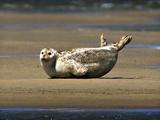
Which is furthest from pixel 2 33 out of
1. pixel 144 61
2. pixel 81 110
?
pixel 81 110

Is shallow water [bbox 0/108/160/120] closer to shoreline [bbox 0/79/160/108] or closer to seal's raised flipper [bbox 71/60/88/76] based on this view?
shoreline [bbox 0/79/160/108]

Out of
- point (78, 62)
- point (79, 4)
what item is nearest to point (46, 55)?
point (78, 62)

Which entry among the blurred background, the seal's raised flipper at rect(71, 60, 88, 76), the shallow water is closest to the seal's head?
the seal's raised flipper at rect(71, 60, 88, 76)

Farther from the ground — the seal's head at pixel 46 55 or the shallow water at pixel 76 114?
the seal's head at pixel 46 55

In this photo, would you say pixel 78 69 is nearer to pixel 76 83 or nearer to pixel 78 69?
pixel 78 69

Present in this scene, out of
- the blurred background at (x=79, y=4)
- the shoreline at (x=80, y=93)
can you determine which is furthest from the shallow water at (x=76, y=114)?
the blurred background at (x=79, y=4)

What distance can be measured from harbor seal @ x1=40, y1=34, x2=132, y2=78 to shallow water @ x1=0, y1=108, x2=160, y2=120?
1.92 m

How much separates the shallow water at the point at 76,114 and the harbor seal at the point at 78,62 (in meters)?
1.92

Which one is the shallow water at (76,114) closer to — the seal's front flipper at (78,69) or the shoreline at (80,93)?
the shoreline at (80,93)

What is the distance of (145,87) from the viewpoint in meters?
12.1

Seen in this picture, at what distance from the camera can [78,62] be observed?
12.7m

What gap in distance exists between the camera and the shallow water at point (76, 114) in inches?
403

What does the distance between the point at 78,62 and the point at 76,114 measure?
2349 mm

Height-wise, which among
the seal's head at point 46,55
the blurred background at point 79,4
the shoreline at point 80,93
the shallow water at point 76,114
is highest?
the blurred background at point 79,4
